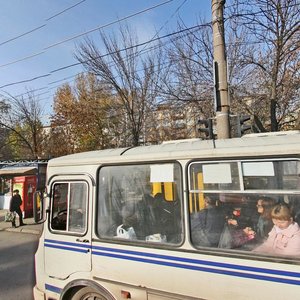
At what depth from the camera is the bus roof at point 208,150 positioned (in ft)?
10.7

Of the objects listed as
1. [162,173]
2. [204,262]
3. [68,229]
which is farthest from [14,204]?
[204,262]

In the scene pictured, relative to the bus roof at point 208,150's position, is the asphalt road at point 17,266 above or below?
below

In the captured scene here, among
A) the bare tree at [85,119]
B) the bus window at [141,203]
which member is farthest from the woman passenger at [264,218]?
the bare tree at [85,119]

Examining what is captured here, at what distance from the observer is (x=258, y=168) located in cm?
329

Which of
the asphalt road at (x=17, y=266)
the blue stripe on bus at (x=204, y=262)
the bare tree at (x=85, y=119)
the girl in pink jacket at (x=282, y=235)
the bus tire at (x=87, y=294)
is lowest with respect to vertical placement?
the asphalt road at (x=17, y=266)

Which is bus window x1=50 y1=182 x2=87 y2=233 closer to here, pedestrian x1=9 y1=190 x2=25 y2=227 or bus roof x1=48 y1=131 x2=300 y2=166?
bus roof x1=48 y1=131 x2=300 y2=166

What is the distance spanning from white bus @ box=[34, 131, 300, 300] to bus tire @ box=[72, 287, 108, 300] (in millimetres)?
12

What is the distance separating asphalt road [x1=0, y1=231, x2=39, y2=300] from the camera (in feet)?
21.1

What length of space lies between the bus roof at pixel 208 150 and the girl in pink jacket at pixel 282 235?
531mm

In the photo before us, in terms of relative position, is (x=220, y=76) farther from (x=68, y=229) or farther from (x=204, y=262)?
(x=204, y=262)

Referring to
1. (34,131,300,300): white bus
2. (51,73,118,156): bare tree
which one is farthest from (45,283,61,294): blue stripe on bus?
(51,73,118,156): bare tree

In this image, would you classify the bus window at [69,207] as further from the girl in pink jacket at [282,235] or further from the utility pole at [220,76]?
the utility pole at [220,76]

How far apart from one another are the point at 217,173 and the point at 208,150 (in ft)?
0.82

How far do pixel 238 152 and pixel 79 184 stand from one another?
202cm
